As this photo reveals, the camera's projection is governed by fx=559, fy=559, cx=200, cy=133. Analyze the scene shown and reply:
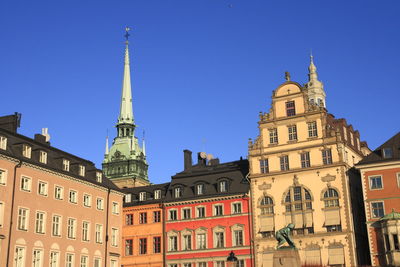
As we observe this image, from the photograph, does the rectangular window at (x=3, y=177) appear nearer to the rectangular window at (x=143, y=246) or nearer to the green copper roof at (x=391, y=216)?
the rectangular window at (x=143, y=246)

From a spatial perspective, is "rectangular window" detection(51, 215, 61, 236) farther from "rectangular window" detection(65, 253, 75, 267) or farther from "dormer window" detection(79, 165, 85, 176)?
"dormer window" detection(79, 165, 85, 176)

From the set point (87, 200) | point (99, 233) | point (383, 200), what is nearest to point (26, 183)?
point (87, 200)

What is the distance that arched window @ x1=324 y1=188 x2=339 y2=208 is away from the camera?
66750 millimetres

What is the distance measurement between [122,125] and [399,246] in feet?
315

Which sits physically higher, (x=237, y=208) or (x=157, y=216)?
(x=157, y=216)

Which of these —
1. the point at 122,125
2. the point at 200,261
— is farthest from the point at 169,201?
the point at 122,125

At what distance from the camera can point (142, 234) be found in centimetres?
7719

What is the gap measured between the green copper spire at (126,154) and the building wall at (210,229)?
63.8 m

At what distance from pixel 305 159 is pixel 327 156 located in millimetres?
2815

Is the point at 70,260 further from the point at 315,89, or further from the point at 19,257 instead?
the point at 315,89

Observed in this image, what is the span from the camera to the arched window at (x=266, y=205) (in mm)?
70500

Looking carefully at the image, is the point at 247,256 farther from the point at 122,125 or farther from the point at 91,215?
the point at 122,125

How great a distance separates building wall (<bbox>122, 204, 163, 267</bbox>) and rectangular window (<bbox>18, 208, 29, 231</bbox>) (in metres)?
23.9

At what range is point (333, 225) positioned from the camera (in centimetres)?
6619
